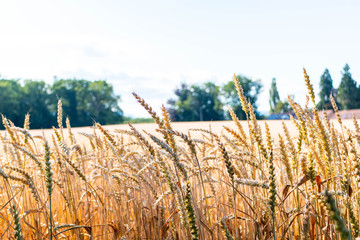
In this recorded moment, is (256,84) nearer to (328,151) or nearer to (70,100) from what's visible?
(70,100)

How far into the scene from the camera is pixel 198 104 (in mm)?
82688

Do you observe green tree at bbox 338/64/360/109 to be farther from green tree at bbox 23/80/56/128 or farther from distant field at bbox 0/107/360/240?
distant field at bbox 0/107/360/240

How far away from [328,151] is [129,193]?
196cm

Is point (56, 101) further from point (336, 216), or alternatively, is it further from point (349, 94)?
point (336, 216)

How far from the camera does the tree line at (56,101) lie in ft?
202

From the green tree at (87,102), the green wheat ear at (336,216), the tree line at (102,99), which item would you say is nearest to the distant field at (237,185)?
the green wheat ear at (336,216)

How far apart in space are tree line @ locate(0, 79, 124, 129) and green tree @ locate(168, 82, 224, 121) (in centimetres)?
1624

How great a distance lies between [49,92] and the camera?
6894cm

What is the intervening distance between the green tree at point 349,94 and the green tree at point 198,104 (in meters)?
26.7

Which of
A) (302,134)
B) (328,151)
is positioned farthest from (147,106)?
(302,134)

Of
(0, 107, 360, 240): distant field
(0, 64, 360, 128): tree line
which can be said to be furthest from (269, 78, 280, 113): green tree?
(0, 107, 360, 240): distant field

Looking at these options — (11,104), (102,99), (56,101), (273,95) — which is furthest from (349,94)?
(11,104)

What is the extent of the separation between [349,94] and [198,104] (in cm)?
3376

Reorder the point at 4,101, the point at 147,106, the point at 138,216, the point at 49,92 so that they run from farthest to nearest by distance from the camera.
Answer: the point at 49,92, the point at 4,101, the point at 138,216, the point at 147,106
